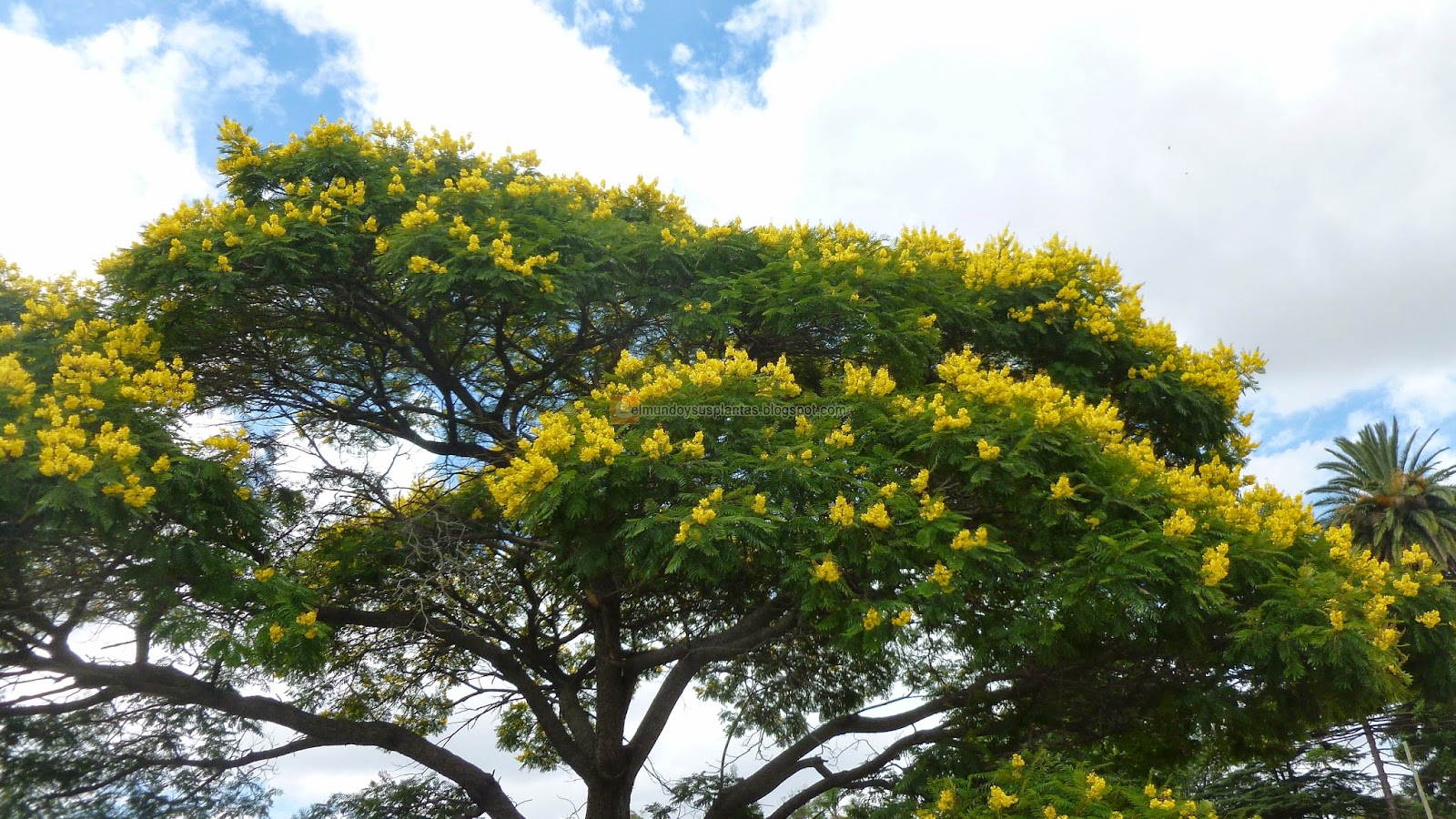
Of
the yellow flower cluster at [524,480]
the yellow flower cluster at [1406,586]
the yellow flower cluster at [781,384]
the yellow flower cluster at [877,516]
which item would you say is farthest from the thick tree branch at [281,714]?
the yellow flower cluster at [1406,586]

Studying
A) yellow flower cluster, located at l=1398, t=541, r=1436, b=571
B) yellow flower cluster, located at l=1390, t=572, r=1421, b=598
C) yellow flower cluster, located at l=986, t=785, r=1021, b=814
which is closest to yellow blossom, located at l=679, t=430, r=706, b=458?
yellow flower cluster, located at l=986, t=785, r=1021, b=814

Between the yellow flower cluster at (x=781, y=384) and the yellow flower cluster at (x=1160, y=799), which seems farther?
the yellow flower cluster at (x=781, y=384)

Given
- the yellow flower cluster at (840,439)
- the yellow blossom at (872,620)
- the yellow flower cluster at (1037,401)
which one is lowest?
the yellow blossom at (872,620)

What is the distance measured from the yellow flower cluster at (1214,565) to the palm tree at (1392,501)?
2547 cm

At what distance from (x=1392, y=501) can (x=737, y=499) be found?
30.1 meters

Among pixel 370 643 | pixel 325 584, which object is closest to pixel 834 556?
pixel 325 584

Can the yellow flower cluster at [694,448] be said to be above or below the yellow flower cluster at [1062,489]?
above

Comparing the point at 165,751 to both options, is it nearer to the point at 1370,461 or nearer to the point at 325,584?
the point at 325,584

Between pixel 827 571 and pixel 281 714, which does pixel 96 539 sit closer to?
pixel 281 714

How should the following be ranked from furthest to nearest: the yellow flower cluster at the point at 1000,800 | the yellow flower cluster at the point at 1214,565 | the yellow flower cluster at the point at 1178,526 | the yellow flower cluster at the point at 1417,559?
the yellow flower cluster at the point at 1417,559 < the yellow flower cluster at the point at 1000,800 < the yellow flower cluster at the point at 1178,526 < the yellow flower cluster at the point at 1214,565

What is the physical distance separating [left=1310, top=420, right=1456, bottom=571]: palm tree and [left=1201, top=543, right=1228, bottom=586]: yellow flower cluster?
25467mm

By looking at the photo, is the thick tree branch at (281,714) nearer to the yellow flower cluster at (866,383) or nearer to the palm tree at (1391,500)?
the yellow flower cluster at (866,383)

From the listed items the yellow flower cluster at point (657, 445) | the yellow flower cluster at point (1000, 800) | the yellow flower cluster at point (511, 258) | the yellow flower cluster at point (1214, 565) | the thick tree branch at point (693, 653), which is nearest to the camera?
the yellow flower cluster at point (1214, 565)

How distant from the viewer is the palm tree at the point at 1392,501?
29281mm
